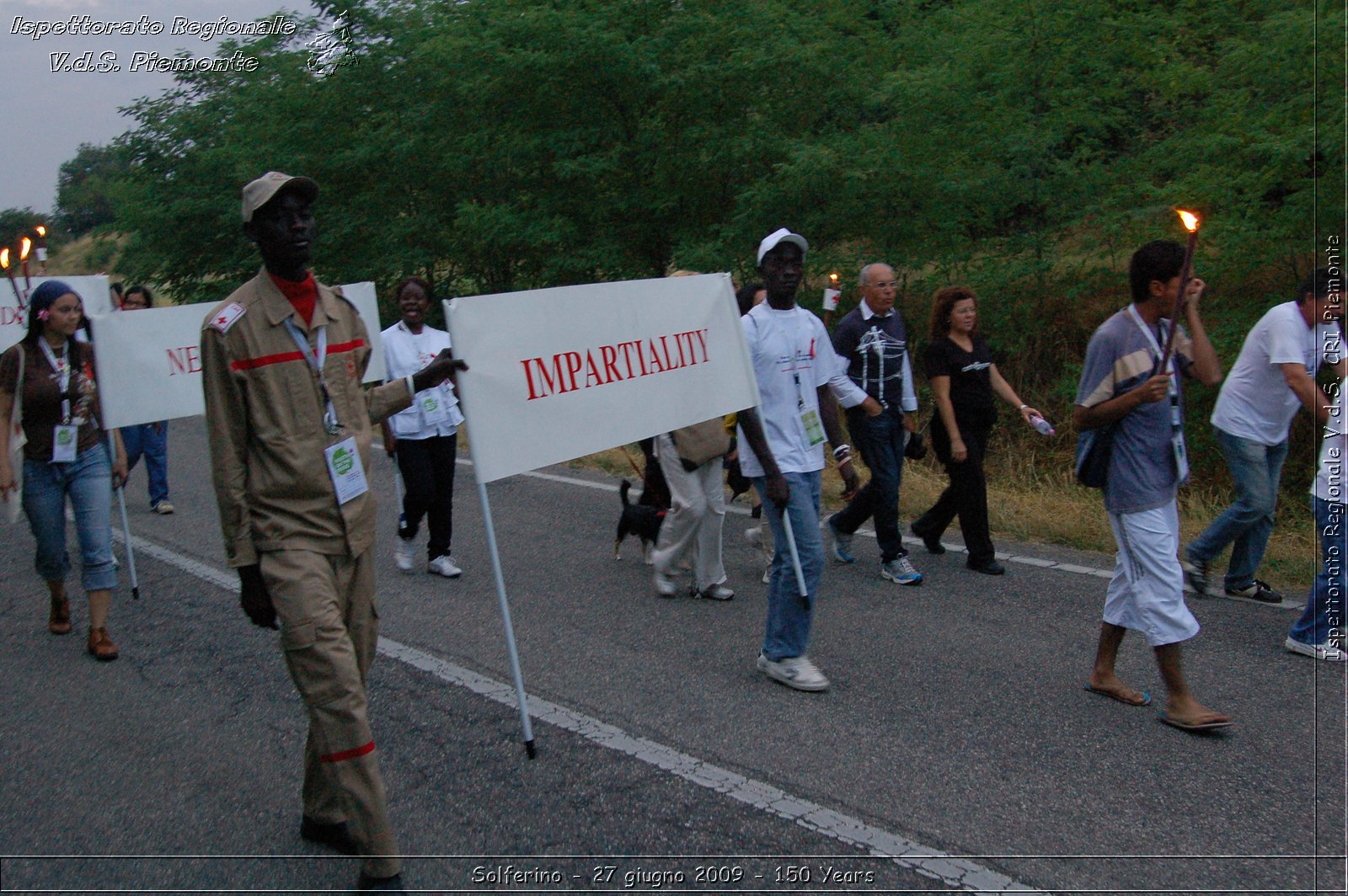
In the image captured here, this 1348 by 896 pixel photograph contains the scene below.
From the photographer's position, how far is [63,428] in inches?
250

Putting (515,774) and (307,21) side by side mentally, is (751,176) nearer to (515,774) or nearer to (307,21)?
(307,21)

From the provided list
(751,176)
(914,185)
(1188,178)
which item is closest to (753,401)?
(1188,178)

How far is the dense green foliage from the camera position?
11.4 metres

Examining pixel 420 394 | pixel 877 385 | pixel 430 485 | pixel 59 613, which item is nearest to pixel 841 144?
pixel 877 385

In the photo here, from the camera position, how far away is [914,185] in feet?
45.6

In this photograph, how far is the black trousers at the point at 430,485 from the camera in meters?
7.59

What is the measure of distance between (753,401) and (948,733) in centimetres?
173

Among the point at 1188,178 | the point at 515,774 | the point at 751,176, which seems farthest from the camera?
the point at 751,176

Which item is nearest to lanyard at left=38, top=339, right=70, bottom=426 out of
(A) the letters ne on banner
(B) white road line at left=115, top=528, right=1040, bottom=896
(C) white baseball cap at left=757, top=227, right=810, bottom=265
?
(A) the letters ne on banner

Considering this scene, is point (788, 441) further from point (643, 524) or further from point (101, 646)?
point (101, 646)

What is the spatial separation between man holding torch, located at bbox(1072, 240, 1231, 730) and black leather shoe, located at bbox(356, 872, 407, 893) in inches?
126

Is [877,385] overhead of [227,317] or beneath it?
beneath

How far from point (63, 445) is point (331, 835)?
3.48 meters

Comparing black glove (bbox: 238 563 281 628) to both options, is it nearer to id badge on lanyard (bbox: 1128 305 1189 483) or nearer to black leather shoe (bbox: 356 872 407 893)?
black leather shoe (bbox: 356 872 407 893)
